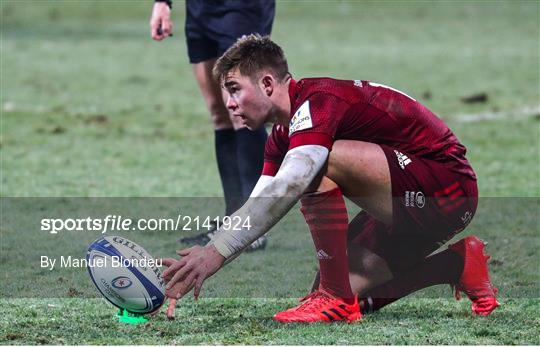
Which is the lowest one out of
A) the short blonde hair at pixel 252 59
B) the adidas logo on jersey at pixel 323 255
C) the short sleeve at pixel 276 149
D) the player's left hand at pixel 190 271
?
the adidas logo on jersey at pixel 323 255

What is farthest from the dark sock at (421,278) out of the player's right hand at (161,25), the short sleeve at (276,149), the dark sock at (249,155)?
the player's right hand at (161,25)

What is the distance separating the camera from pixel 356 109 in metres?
4.77

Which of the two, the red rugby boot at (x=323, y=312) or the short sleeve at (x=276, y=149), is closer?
the red rugby boot at (x=323, y=312)

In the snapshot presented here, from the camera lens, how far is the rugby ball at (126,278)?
4613 mm

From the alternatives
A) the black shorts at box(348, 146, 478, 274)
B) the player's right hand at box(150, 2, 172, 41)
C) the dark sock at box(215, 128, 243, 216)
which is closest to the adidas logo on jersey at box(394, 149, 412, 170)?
the black shorts at box(348, 146, 478, 274)

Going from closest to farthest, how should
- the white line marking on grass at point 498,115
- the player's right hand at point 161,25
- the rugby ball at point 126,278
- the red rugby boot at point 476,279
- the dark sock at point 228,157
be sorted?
the rugby ball at point 126,278 → the red rugby boot at point 476,279 → the dark sock at point 228,157 → the player's right hand at point 161,25 → the white line marking on grass at point 498,115

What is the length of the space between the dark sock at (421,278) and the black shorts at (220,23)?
2.21 meters

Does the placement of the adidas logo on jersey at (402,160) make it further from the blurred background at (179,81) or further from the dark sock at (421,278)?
the blurred background at (179,81)

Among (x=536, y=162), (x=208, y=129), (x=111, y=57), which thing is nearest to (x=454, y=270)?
(x=536, y=162)

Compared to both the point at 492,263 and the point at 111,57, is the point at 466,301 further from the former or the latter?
the point at 111,57

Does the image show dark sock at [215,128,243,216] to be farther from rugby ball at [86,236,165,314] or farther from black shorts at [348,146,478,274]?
rugby ball at [86,236,165,314]

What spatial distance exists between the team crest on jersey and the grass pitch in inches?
31.3

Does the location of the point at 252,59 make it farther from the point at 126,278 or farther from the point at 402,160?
the point at 126,278

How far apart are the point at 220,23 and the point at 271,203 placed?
108 inches
